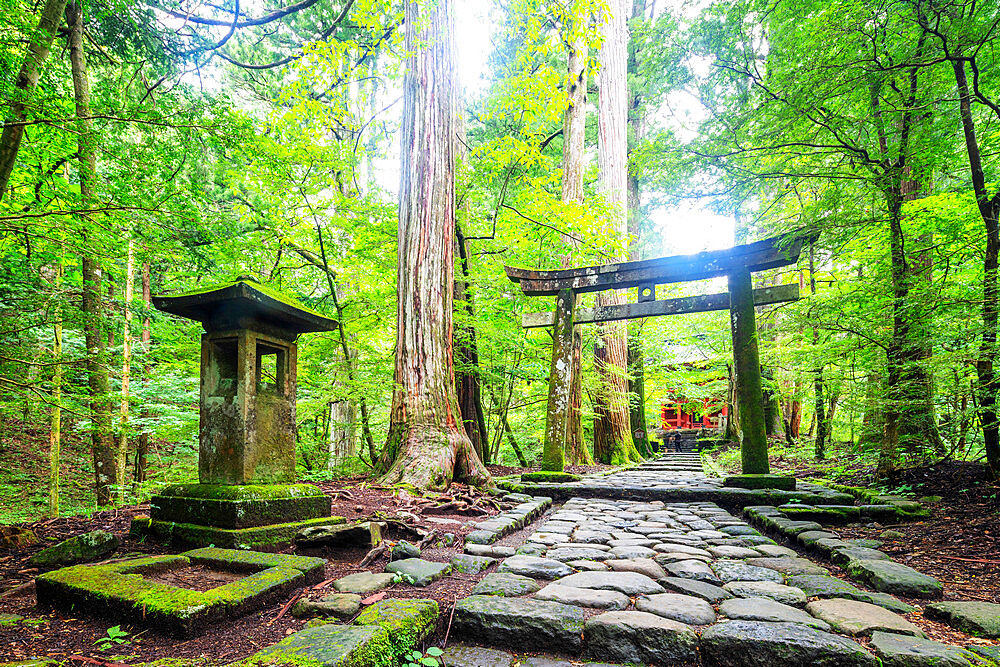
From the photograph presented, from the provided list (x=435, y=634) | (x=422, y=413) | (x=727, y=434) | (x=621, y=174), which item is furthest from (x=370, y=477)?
(x=727, y=434)

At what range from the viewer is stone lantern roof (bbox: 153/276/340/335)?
313 cm

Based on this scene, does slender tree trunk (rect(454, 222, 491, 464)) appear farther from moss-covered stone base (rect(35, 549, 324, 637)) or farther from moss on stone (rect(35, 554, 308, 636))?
moss on stone (rect(35, 554, 308, 636))

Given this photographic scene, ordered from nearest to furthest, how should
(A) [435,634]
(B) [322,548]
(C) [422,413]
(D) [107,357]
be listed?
1. (A) [435,634]
2. (B) [322,548]
3. (D) [107,357]
4. (C) [422,413]

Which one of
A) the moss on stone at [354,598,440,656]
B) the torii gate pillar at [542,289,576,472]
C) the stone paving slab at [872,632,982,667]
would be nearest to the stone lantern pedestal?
the moss on stone at [354,598,440,656]

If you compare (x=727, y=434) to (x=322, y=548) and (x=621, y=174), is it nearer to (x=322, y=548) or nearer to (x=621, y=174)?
(x=621, y=174)

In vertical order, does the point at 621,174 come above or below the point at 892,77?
above

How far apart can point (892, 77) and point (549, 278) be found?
15.4 ft

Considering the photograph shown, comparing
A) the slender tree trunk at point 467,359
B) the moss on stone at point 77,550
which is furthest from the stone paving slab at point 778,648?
the slender tree trunk at point 467,359

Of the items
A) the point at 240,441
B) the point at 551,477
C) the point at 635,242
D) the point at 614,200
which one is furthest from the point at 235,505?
the point at 635,242

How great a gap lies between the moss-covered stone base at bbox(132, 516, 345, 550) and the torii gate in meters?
4.63

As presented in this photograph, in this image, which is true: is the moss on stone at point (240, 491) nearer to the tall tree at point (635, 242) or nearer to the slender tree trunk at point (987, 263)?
the slender tree trunk at point (987, 263)

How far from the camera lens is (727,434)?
16.7m

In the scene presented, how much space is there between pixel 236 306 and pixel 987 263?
6192mm

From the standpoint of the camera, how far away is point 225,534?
2814 millimetres
